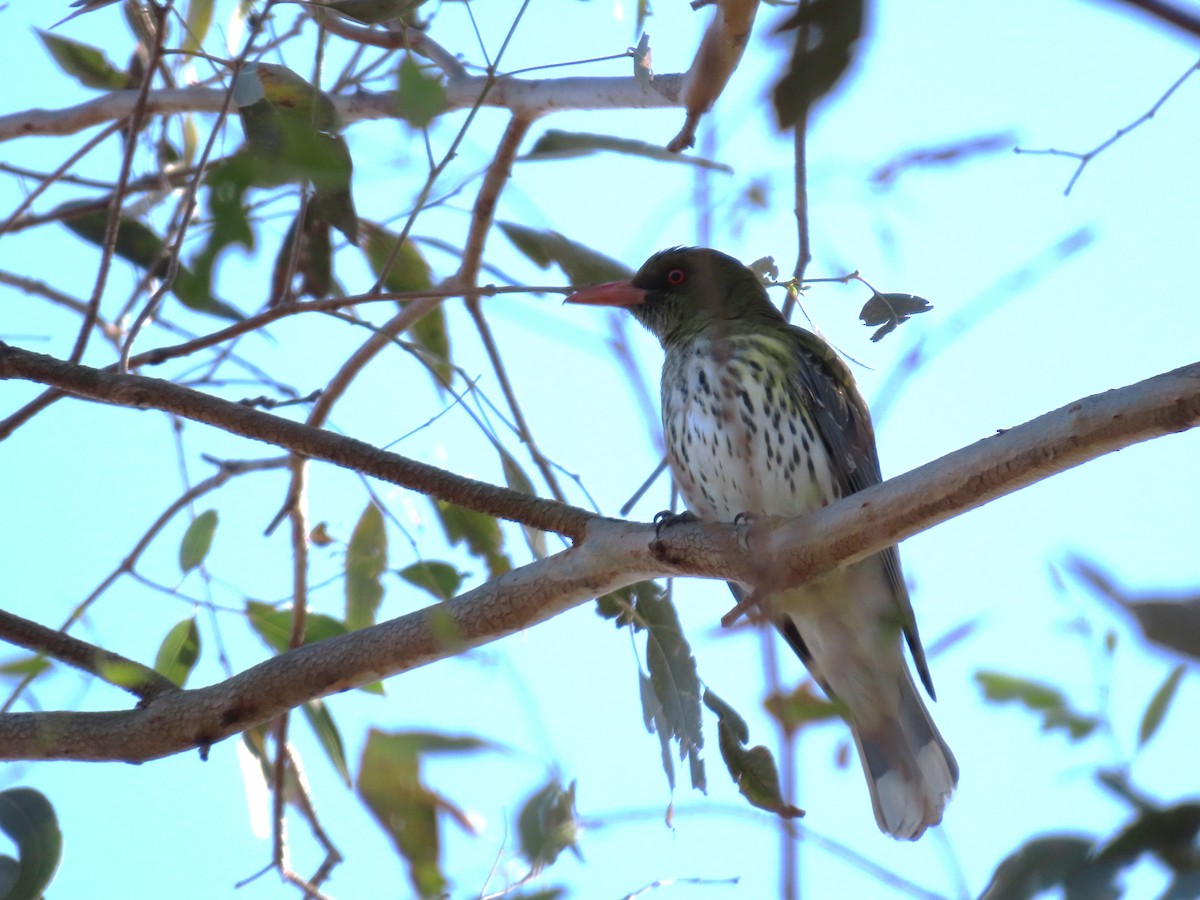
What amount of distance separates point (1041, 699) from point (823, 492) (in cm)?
248

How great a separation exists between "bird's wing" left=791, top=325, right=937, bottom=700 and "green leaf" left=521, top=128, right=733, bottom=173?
740mm

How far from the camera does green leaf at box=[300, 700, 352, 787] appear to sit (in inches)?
136

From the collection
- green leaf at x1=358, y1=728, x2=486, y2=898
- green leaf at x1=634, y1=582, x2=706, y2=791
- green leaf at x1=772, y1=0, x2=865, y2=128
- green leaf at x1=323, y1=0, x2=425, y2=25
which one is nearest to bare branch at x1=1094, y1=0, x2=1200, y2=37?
green leaf at x1=772, y1=0, x2=865, y2=128

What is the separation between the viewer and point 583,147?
3424 millimetres

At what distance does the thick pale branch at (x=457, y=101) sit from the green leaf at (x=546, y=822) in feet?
5.80

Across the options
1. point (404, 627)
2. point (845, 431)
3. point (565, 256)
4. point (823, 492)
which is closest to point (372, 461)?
point (404, 627)

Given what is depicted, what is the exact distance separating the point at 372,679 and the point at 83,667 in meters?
0.55

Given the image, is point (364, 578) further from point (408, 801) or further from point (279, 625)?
point (408, 801)

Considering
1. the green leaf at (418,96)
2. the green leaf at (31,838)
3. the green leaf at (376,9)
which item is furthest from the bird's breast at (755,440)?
the green leaf at (418,96)

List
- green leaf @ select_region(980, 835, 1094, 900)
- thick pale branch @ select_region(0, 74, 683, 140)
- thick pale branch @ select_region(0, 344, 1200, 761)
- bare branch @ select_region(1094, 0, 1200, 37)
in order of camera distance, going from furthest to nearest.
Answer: thick pale branch @ select_region(0, 74, 683, 140) < thick pale branch @ select_region(0, 344, 1200, 761) < green leaf @ select_region(980, 835, 1094, 900) < bare branch @ select_region(1094, 0, 1200, 37)

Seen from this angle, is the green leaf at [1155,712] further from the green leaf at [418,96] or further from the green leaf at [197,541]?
the green leaf at [197,541]

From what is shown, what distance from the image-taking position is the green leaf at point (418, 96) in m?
1.60

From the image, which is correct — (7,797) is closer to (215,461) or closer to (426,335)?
(215,461)

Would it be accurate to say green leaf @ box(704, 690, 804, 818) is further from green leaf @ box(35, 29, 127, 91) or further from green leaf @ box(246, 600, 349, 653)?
green leaf @ box(35, 29, 127, 91)
